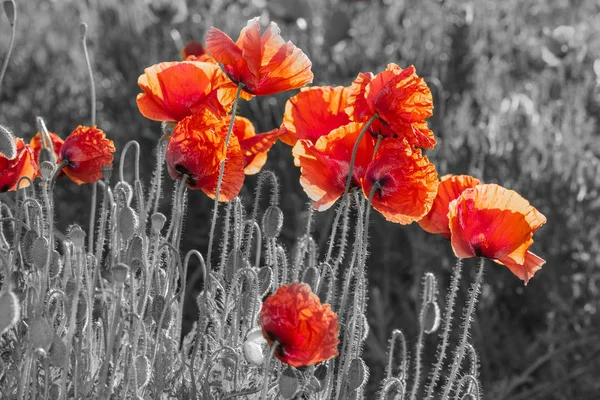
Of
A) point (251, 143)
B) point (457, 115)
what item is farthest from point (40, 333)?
point (457, 115)

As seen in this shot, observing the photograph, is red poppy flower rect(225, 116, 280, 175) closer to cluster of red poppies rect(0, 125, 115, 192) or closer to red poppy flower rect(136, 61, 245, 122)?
red poppy flower rect(136, 61, 245, 122)

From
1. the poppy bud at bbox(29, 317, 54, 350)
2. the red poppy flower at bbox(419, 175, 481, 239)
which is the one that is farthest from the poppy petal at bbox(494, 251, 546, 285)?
the poppy bud at bbox(29, 317, 54, 350)

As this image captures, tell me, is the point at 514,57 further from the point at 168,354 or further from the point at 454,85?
the point at 168,354

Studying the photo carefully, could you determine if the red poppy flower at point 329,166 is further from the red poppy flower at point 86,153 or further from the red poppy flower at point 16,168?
the red poppy flower at point 16,168

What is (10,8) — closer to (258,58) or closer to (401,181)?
(258,58)

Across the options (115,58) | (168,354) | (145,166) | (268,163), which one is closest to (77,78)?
(115,58)

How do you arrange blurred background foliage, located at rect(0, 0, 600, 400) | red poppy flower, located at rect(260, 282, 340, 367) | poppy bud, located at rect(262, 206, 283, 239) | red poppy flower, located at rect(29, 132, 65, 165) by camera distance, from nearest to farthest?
red poppy flower, located at rect(260, 282, 340, 367), poppy bud, located at rect(262, 206, 283, 239), red poppy flower, located at rect(29, 132, 65, 165), blurred background foliage, located at rect(0, 0, 600, 400)
